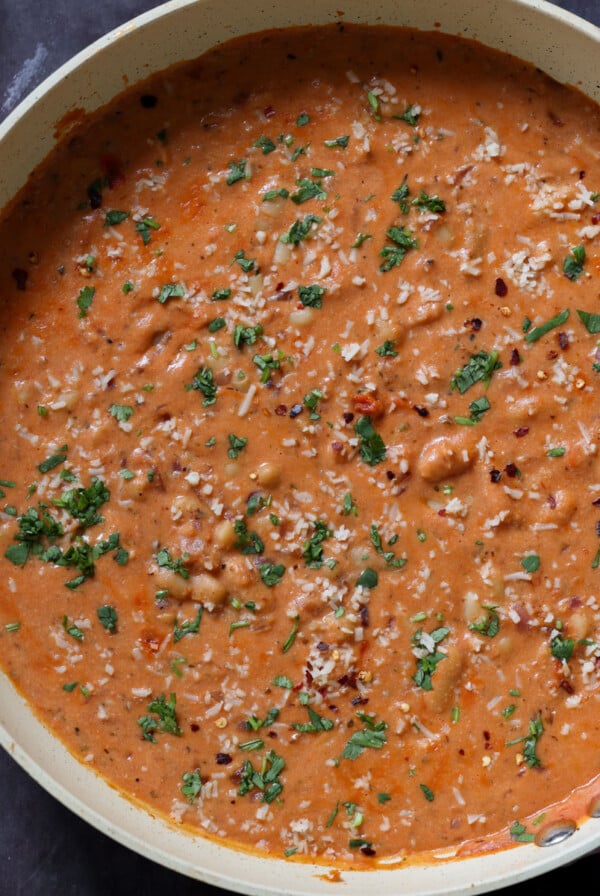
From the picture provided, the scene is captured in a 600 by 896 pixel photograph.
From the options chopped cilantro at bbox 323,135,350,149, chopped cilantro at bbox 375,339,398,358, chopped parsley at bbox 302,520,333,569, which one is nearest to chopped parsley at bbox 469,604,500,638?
chopped parsley at bbox 302,520,333,569

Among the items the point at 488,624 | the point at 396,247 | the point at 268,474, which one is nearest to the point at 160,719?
the point at 268,474

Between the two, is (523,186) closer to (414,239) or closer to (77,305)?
(414,239)

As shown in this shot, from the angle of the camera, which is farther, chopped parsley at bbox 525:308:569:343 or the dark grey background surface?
the dark grey background surface

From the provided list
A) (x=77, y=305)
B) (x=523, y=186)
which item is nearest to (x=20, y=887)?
(x=77, y=305)

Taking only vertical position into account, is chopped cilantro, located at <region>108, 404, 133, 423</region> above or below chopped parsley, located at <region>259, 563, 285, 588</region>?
above

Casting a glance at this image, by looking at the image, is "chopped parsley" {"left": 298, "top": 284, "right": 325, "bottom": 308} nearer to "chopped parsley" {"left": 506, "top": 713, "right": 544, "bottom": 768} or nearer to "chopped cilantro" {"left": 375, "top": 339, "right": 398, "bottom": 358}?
"chopped cilantro" {"left": 375, "top": 339, "right": 398, "bottom": 358}

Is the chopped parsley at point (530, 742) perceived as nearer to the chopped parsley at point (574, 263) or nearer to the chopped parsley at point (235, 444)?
the chopped parsley at point (235, 444)

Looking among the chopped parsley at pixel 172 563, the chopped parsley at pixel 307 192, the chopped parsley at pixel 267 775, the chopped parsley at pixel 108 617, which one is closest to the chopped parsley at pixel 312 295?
the chopped parsley at pixel 307 192
